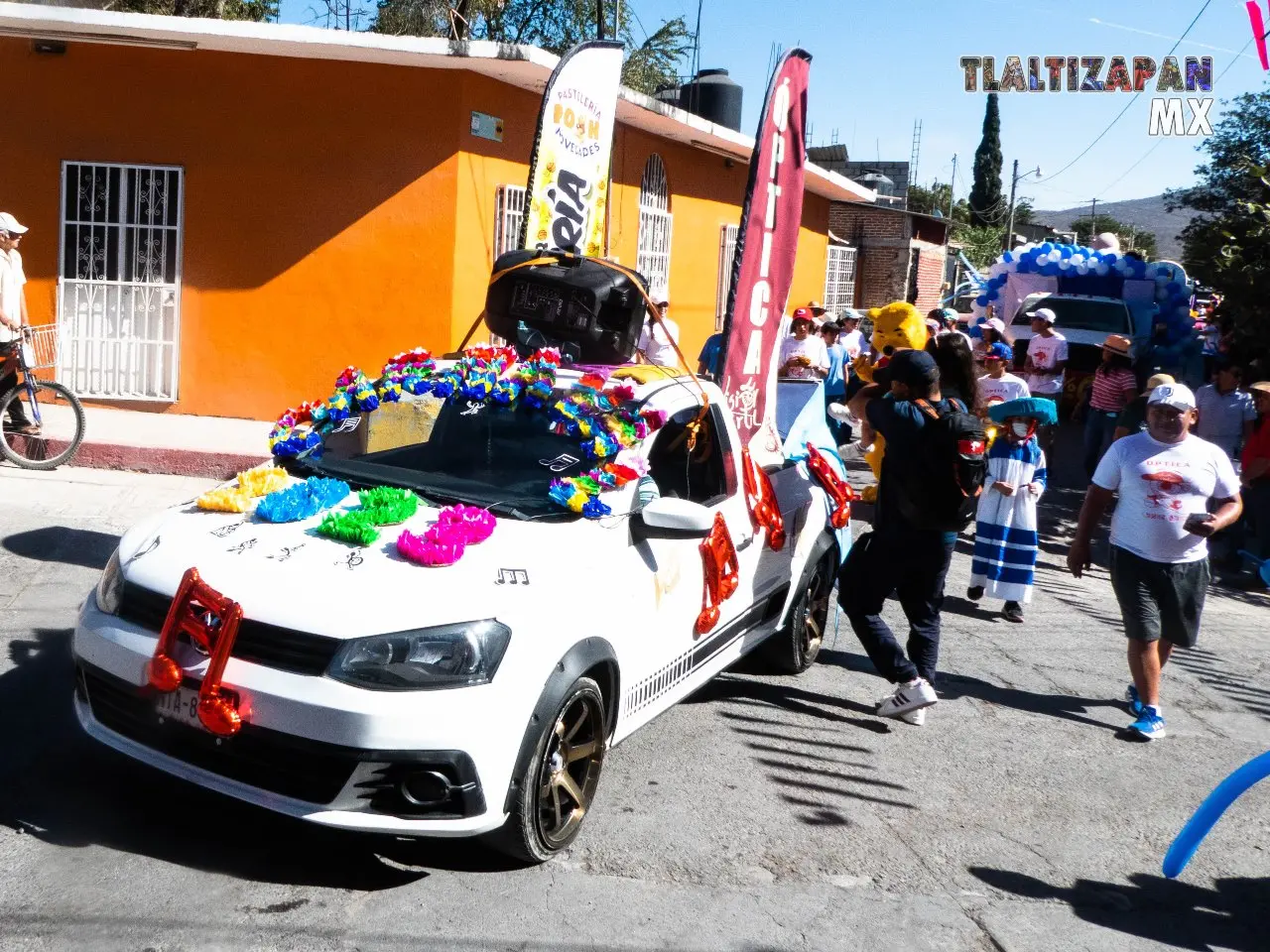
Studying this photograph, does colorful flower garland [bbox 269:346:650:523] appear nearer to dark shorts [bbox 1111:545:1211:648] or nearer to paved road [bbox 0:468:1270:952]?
paved road [bbox 0:468:1270:952]

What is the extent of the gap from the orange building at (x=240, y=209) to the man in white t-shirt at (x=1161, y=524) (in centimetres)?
713

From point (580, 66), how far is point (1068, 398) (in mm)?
13151

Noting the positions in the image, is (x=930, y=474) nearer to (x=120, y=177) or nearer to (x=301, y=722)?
(x=301, y=722)

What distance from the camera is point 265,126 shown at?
11961 millimetres

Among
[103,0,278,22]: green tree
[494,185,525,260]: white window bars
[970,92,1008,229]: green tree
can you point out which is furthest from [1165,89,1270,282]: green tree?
[970,92,1008,229]: green tree

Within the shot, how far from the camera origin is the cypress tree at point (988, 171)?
73.6 metres

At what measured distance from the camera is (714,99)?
68.3ft

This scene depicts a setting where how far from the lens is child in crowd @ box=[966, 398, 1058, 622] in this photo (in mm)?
8328

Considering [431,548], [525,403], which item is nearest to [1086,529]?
[525,403]

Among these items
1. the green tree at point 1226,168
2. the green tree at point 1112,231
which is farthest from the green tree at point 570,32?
the green tree at point 1112,231

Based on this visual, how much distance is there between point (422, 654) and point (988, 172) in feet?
246

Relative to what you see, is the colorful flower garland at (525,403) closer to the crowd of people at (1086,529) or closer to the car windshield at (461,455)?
the car windshield at (461,455)

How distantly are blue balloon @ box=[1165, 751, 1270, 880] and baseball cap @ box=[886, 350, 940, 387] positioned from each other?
202cm

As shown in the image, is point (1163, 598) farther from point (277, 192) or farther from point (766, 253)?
point (277, 192)
